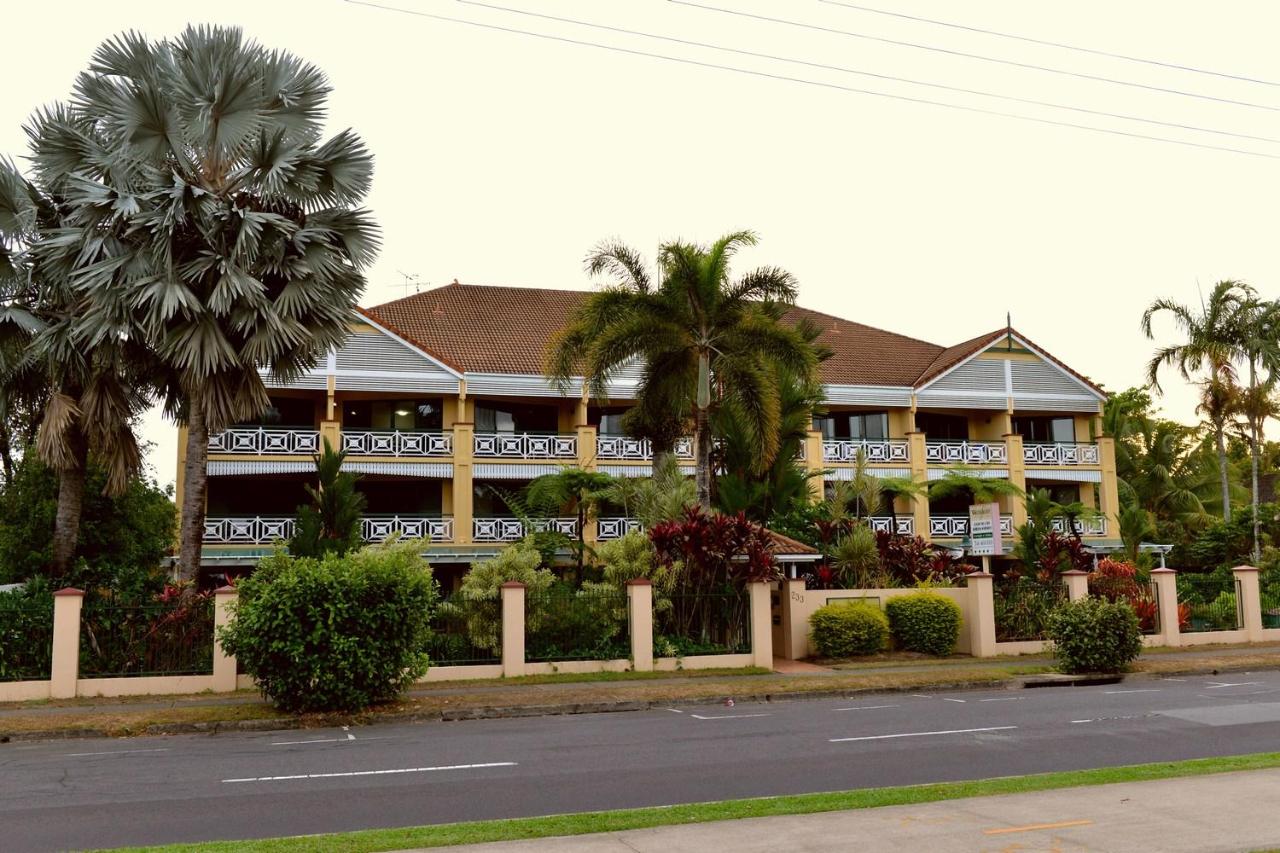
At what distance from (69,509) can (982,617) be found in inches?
692

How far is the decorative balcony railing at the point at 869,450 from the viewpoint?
118 feet

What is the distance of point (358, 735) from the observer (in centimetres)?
1418

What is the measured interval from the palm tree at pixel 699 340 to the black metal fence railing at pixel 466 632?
5654 millimetres

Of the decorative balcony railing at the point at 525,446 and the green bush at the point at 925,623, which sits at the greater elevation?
the decorative balcony railing at the point at 525,446

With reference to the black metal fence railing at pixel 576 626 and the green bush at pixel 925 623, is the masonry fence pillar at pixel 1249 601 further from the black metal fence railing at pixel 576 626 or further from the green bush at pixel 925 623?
the black metal fence railing at pixel 576 626

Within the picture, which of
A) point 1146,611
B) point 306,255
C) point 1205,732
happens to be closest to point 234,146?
point 306,255

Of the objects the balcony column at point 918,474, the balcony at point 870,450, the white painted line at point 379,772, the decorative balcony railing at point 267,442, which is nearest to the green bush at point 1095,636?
the white painted line at point 379,772

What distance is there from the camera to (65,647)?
17281 mm

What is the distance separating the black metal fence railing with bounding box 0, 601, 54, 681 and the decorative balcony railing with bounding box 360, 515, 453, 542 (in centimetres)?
1264

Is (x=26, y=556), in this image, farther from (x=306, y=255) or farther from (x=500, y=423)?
(x=500, y=423)

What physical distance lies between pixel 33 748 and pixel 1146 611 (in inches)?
867

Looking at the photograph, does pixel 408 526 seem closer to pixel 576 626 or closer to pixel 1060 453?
pixel 576 626

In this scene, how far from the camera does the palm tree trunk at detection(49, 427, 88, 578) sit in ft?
62.6

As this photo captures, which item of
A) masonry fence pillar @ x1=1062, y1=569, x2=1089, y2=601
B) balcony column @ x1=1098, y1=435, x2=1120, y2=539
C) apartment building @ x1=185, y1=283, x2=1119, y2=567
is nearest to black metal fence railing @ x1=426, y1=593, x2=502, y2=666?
apartment building @ x1=185, y1=283, x2=1119, y2=567
